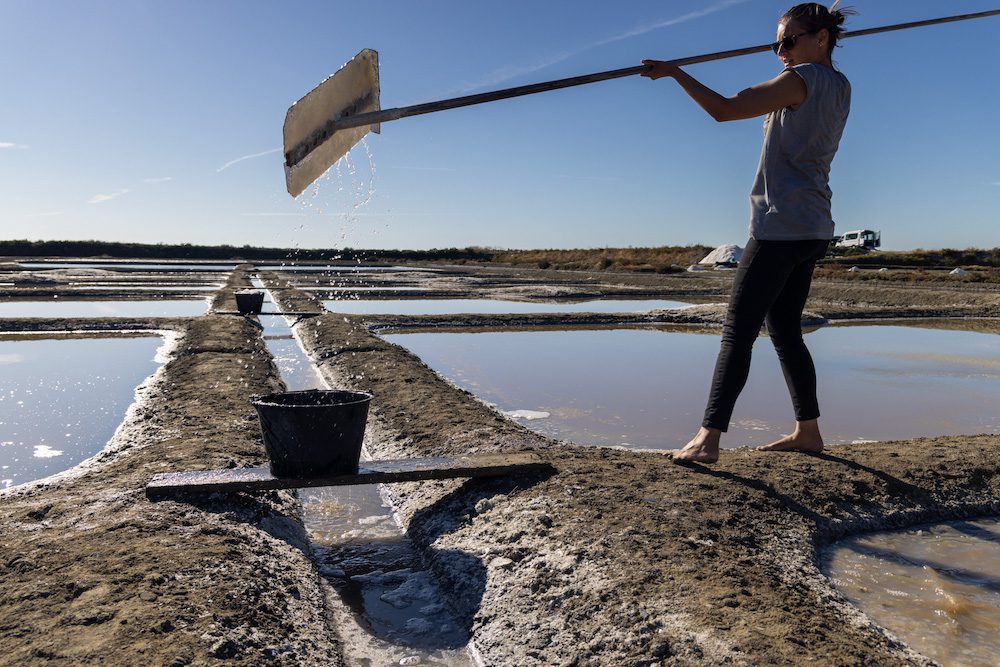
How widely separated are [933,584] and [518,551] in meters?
1.32

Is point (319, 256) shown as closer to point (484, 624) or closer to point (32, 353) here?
point (32, 353)

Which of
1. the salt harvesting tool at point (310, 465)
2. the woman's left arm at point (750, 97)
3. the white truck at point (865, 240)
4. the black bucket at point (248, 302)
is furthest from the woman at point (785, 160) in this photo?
the white truck at point (865, 240)

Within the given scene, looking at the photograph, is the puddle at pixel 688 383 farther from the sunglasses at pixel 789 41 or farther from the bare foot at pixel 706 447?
the sunglasses at pixel 789 41

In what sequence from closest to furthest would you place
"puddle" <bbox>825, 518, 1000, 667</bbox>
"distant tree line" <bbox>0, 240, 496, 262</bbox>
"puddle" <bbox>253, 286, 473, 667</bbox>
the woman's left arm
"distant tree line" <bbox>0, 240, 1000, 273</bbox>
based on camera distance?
"puddle" <bbox>825, 518, 1000, 667</bbox>, "puddle" <bbox>253, 286, 473, 667</bbox>, the woman's left arm, "distant tree line" <bbox>0, 240, 1000, 273</bbox>, "distant tree line" <bbox>0, 240, 496, 262</bbox>

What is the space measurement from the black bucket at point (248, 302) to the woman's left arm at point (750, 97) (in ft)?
31.6

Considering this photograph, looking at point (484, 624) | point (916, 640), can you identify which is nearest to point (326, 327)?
point (484, 624)

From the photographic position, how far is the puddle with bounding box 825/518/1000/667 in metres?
2.10

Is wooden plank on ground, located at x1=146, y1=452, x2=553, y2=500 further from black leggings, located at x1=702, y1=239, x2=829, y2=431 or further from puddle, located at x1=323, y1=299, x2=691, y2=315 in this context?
puddle, located at x1=323, y1=299, x2=691, y2=315

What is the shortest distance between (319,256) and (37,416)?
57.6m

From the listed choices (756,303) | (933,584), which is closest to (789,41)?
(756,303)

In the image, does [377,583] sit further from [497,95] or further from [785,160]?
[785,160]

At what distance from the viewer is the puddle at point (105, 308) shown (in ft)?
41.6

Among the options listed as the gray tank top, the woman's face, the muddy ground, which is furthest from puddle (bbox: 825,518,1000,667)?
the woman's face

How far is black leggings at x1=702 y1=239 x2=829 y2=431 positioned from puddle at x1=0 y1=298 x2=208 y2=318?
11108 millimetres
